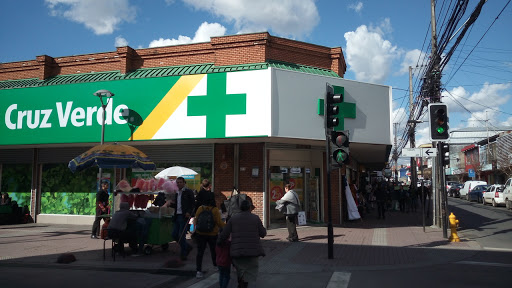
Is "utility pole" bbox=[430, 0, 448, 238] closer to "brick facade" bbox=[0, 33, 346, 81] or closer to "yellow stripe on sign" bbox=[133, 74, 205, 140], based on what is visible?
"brick facade" bbox=[0, 33, 346, 81]

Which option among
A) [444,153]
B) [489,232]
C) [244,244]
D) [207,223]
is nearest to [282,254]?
[207,223]

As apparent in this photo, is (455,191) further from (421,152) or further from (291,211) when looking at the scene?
(291,211)

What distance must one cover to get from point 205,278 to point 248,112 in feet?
20.9

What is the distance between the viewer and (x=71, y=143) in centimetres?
1488

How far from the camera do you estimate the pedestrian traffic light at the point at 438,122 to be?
11.8 meters

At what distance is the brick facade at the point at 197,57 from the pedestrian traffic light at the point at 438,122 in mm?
4811

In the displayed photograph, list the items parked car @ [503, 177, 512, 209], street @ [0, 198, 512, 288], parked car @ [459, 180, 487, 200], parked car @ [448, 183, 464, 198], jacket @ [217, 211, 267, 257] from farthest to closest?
parked car @ [448, 183, 464, 198], parked car @ [459, 180, 487, 200], parked car @ [503, 177, 512, 209], street @ [0, 198, 512, 288], jacket @ [217, 211, 267, 257]

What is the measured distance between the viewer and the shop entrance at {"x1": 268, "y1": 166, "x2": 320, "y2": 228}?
1454cm

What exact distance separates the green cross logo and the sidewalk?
13.3 feet


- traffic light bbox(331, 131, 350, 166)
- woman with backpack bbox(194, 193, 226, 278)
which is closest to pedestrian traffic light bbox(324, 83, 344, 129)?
traffic light bbox(331, 131, 350, 166)

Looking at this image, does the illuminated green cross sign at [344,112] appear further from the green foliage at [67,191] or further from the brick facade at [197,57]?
the green foliage at [67,191]

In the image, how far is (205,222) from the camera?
6.89m

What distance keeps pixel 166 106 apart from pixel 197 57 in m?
3.19

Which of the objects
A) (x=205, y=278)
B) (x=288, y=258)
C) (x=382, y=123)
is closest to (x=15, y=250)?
(x=205, y=278)
